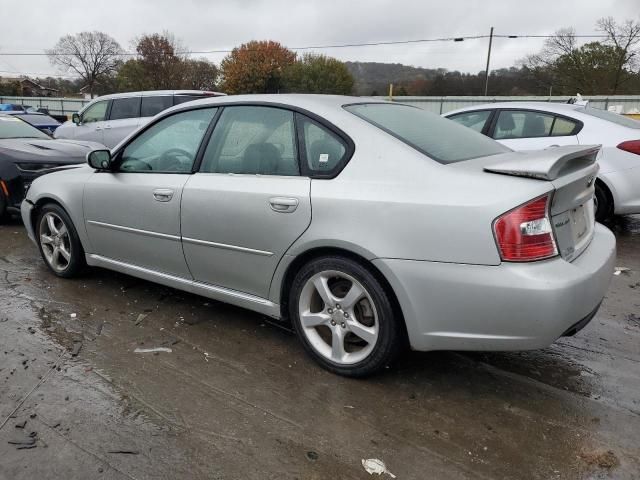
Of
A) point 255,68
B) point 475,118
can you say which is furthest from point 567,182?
point 255,68

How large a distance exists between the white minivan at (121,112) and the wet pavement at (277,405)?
809 centimetres

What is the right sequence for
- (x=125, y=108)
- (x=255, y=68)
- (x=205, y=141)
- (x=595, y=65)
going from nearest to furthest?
(x=205, y=141), (x=125, y=108), (x=595, y=65), (x=255, y=68)

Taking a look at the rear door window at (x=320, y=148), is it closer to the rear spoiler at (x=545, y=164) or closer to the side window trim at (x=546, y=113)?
the rear spoiler at (x=545, y=164)

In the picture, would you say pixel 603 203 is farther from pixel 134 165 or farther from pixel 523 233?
pixel 134 165

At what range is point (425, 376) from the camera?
2969mm

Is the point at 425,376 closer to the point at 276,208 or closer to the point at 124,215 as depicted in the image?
the point at 276,208

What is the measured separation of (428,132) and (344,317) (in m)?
1.23

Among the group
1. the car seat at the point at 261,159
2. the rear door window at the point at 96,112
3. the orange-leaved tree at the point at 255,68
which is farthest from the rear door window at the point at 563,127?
the orange-leaved tree at the point at 255,68

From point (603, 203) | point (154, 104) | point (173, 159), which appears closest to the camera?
point (173, 159)

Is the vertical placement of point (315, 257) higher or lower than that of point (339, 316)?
higher

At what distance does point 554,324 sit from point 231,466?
1583 mm

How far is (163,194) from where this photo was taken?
3.51m

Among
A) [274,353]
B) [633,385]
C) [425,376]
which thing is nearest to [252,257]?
[274,353]

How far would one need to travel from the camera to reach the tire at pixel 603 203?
591 centimetres
